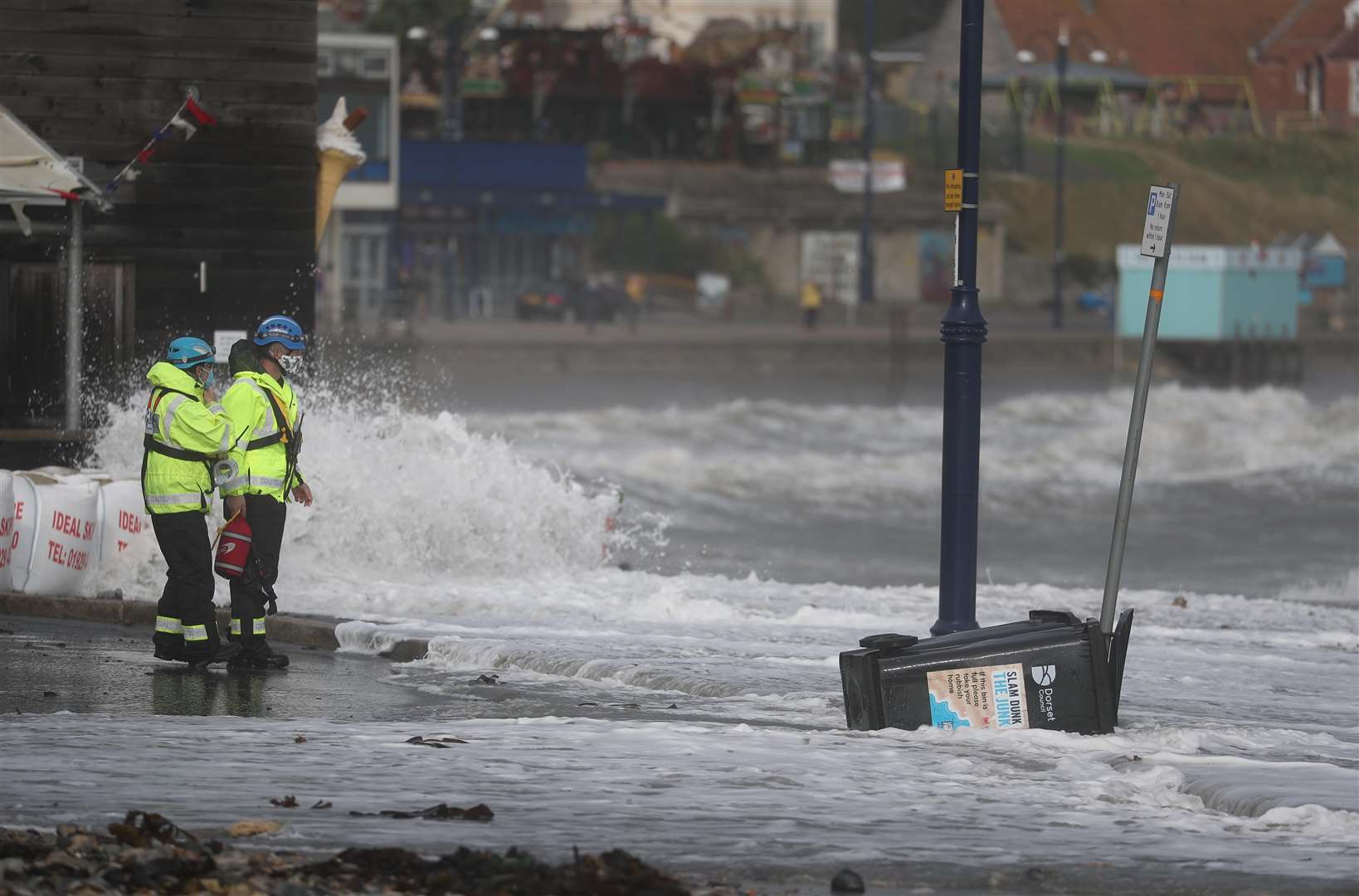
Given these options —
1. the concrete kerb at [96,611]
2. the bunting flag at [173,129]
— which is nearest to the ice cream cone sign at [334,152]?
the bunting flag at [173,129]

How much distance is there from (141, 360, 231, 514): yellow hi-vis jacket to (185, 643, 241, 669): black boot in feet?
2.54

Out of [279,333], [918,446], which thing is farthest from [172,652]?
[918,446]

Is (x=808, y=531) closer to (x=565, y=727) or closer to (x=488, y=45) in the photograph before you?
(x=565, y=727)

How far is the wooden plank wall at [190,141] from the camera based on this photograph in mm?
17906

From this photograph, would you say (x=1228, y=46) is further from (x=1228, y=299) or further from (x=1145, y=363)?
(x=1145, y=363)

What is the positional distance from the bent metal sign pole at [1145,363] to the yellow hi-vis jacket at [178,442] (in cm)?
468

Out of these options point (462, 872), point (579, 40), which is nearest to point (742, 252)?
point (579, 40)

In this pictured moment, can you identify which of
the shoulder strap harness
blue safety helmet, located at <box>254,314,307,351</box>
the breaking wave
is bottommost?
the breaking wave

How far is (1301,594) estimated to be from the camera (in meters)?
21.6

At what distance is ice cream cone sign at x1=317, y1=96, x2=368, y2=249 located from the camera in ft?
63.0

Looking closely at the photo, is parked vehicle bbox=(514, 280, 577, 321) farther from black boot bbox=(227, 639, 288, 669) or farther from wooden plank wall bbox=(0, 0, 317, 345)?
black boot bbox=(227, 639, 288, 669)

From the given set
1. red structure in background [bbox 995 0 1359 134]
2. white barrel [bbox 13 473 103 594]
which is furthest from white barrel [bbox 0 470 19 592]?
red structure in background [bbox 995 0 1359 134]

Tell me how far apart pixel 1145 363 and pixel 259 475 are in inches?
186

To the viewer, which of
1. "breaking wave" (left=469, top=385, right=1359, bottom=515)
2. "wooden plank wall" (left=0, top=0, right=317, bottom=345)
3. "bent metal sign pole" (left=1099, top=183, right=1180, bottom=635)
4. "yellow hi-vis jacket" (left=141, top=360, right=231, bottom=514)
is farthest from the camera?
"breaking wave" (left=469, top=385, right=1359, bottom=515)
